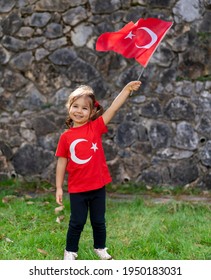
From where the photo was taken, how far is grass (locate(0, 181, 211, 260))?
11.3ft

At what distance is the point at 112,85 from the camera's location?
5.28 m

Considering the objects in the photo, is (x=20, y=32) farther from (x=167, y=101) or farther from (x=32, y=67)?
(x=167, y=101)

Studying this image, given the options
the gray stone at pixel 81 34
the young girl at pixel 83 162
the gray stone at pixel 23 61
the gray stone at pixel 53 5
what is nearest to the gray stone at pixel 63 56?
the gray stone at pixel 81 34

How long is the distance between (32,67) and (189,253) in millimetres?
2961

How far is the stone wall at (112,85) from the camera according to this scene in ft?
16.9

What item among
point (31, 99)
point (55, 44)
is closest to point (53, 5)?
point (55, 44)

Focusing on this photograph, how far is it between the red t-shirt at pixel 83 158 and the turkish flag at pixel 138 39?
0.74 metres

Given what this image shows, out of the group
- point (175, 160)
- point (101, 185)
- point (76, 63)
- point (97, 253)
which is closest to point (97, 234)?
point (97, 253)

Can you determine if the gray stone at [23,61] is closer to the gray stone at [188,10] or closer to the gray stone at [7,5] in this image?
the gray stone at [7,5]

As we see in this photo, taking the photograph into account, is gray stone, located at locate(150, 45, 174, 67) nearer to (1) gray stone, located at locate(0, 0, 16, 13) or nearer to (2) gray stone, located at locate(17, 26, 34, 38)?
(2) gray stone, located at locate(17, 26, 34, 38)

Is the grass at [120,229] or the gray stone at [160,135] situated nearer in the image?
the grass at [120,229]

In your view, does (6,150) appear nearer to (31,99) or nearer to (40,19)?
(31,99)

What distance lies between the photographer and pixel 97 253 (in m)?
3.43

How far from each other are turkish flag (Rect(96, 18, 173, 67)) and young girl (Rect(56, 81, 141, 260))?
0.40 metres
